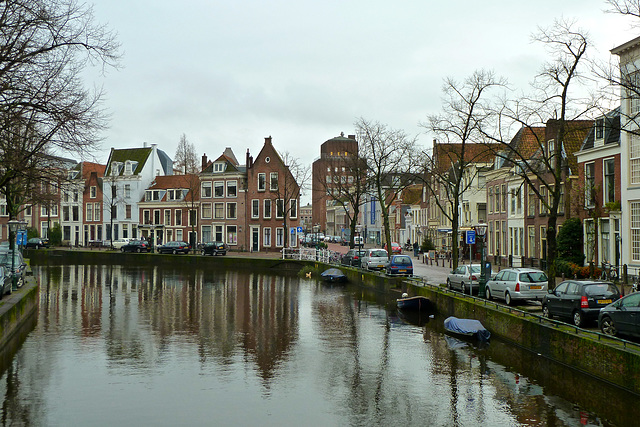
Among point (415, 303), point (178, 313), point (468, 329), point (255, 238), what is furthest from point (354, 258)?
point (255, 238)

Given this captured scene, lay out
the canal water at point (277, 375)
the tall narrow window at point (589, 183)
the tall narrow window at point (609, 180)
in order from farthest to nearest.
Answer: the tall narrow window at point (589, 183) < the tall narrow window at point (609, 180) < the canal water at point (277, 375)

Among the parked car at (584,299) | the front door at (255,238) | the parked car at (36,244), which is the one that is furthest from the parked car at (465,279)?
the parked car at (36,244)

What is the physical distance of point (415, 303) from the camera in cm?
3125

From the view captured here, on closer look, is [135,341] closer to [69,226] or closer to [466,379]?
[466,379]

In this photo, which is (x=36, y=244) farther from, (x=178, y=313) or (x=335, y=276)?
(x=178, y=313)

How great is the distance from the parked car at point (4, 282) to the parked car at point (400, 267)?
73.9 feet

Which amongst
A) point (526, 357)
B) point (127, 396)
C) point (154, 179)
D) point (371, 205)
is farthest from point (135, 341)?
point (371, 205)

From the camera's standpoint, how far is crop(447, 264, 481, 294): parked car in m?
31.0

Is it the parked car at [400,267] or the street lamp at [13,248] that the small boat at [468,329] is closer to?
the parked car at [400,267]

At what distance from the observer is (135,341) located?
75.4 feet

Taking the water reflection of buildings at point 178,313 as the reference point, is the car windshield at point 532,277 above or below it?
above

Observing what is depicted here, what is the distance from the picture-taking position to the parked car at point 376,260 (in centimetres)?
4575

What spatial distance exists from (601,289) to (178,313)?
65.1 ft

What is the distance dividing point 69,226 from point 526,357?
86734 mm
